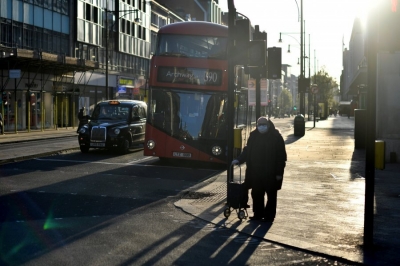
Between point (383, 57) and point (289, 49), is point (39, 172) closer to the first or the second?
point (383, 57)

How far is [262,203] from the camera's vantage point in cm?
1048

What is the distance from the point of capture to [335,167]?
20.4m

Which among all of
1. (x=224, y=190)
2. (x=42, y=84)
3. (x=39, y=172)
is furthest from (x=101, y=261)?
(x=42, y=84)

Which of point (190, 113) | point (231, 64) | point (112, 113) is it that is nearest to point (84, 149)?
point (112, 113)

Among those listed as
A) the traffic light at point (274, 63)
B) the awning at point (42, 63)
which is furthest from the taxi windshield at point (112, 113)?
the awning at point (42, 63)

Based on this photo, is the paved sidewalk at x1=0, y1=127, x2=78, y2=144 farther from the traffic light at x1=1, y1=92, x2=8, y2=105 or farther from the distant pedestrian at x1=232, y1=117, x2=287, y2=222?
the distant pedestrian at x1=232, y1=117, x2=287, y2=222

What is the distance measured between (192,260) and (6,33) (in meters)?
36.1

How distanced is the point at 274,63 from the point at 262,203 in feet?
16.2

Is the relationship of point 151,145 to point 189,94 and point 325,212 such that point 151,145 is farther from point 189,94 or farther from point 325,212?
point 325,212

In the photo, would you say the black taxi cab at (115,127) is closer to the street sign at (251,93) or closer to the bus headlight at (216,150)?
the street sign at (251,93)

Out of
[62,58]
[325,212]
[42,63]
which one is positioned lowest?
[325,212]

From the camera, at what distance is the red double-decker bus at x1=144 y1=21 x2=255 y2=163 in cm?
1917

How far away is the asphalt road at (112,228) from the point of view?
7559mm

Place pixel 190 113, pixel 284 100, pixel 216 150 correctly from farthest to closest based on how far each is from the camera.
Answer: pixel 284 100, pixel 190 113, pixel 216 150
